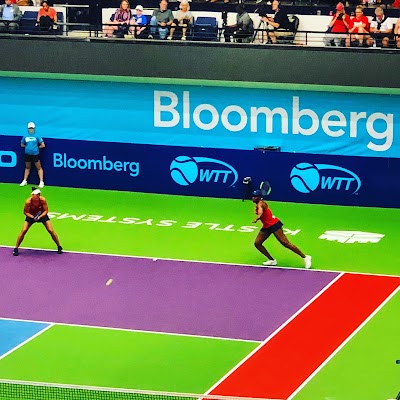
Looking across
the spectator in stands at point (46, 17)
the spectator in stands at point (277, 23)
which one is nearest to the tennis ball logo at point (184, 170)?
the spectator in stands at point (277, 23)

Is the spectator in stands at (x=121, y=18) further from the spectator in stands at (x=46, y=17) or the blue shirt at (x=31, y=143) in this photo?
the blue shirt at (x=31, y=143)

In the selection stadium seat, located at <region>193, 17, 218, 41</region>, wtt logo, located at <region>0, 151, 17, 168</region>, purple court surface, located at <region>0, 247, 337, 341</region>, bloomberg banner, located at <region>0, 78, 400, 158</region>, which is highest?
stadium seat, located at <region>193, 17, 218, 41</region>

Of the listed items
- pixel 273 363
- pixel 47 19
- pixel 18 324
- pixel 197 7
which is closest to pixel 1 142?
pixel 47 19

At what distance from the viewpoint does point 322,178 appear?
3192 centimetres

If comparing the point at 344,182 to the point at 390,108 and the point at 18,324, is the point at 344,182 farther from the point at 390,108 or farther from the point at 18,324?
the point at 18,324

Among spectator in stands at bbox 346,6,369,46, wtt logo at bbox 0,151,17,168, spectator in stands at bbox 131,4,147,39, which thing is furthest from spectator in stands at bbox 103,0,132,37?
spectator in stands at bbox 346,6,369,46

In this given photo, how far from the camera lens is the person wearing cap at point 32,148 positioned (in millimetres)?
33594

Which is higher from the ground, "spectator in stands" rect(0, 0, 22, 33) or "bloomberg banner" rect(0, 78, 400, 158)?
"spectator in stands" rect(0, 0, 22, 33)

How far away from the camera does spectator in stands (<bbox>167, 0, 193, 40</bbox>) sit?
31547 mm

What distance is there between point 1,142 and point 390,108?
10.8m

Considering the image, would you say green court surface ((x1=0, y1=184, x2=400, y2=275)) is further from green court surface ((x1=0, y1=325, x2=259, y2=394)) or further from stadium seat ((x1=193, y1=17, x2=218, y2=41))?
green court surface ((x1=0, y1=325, x2=259, y2=394))

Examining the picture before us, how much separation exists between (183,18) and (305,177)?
Answer: 5.12 meters

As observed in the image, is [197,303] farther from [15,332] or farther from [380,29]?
[380,29]

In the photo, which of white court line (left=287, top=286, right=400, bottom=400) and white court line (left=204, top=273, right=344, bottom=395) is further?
white court line (left=204, top=273, right=344, bottom=395)
